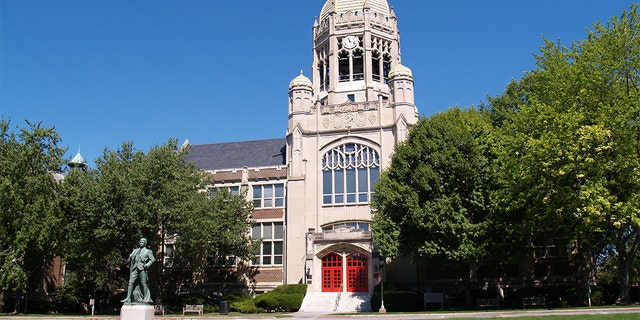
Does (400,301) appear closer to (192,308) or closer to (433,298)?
(433,298)

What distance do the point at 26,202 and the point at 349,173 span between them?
22.8 metres

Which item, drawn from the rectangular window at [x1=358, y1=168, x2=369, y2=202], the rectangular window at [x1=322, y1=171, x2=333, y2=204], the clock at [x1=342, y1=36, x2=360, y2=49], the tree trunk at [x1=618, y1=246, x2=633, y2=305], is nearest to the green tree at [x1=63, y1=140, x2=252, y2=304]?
the rectangular window at [x1=322, y1=171, x2=333, y2=204]

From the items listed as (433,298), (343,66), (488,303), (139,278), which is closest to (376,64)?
(343,66)

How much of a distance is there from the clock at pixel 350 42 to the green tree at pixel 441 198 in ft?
50.9

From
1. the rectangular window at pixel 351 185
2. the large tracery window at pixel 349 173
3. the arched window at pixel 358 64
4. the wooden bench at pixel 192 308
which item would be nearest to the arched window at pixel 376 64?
the arched window at pixel 358 64

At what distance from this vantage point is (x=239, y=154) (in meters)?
52.8

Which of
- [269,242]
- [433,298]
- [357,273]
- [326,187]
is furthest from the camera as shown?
[269,242]

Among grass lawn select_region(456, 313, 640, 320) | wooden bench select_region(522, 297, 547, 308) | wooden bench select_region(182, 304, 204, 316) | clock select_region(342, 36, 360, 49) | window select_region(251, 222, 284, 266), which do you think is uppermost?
clock select_region(342, 36, 360, 49)

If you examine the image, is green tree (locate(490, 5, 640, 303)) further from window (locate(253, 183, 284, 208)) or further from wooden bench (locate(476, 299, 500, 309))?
window (locate(253, 183, 284, 208))

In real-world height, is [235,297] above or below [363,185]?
below

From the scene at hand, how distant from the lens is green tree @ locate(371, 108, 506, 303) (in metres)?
32.2

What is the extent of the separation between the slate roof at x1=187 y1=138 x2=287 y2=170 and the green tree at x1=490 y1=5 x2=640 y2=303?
24150 millimetres

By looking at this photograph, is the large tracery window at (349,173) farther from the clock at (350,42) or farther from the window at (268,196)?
the clock at (350,42)

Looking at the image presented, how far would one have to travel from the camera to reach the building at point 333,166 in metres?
41.2
